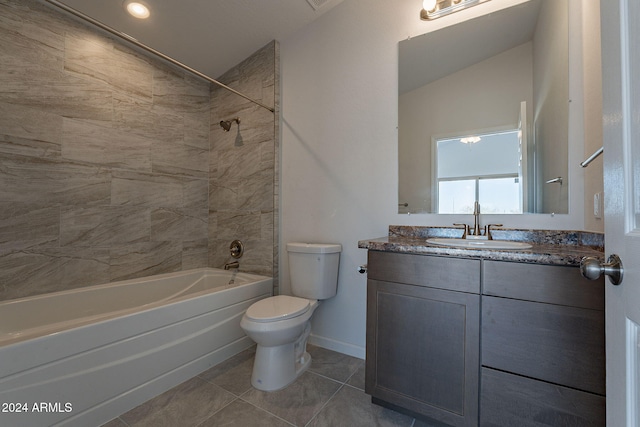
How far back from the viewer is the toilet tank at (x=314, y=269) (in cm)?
195

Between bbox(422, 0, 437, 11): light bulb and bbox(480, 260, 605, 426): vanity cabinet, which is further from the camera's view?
bbox(422, 0, 437, 11): light bulb

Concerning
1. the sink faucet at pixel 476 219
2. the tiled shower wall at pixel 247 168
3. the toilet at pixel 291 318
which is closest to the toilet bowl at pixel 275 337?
the toilet at pixel 291 318

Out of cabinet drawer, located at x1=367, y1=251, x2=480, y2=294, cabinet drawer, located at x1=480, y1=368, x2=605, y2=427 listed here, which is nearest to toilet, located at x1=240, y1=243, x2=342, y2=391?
A: cabinet drawer, located at x1=367, y1=251, x2=480, y2=294

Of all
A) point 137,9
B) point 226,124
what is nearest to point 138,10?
point 137,9

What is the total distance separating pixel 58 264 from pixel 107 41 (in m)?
1.70

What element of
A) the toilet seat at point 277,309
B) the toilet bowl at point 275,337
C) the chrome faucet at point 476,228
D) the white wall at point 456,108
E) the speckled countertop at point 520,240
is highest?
the white wall at point 456,108

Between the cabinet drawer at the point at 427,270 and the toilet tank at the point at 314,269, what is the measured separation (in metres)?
0.62

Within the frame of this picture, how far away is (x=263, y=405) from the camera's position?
147 centimetres

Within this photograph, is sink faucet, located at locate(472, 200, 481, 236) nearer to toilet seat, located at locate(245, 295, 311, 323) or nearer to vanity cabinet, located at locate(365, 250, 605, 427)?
vanity cabinet, located at locate(365, 250, 605, 427)

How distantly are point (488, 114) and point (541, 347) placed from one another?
4.09 feet

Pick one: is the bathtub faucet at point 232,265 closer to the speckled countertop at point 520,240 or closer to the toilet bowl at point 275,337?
the toilet bowl at point 275,337

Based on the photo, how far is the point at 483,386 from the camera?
109cm

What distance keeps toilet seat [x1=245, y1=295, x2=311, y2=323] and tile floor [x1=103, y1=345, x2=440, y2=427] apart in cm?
43

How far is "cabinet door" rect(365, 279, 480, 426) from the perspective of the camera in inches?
44.1
